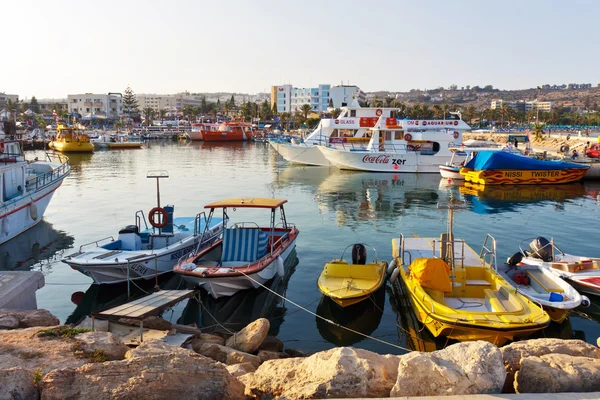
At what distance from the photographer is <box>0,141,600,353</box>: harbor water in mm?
12570

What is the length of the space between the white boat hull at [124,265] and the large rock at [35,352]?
4.92 m

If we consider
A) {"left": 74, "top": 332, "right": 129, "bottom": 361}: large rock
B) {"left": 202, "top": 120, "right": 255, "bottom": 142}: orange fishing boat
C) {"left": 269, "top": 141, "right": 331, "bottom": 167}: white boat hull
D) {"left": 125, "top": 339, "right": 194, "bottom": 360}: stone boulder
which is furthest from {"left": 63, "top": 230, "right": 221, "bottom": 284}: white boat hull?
{"left": 202, "top": 120, "right": 255, "bottom": 142}: orange fishing boat

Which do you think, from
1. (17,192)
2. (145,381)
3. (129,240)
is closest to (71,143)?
(17,192)

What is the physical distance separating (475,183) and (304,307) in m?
28.0

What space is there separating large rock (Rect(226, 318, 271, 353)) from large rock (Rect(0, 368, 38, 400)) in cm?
416

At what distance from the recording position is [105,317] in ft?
32.2

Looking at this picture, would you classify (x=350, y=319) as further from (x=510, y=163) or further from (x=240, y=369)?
(x=510, y=163)

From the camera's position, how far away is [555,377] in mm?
6297

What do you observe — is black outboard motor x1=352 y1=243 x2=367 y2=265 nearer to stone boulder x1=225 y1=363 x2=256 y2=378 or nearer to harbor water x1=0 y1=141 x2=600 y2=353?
harbor water x1=0 y1=141 x2=600 y2=353

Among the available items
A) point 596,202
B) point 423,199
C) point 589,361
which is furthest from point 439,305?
point 596,202

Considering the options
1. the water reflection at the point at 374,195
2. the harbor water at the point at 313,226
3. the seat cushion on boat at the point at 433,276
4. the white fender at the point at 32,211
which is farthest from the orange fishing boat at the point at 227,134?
the seat cushion on boat at the point at 433,276

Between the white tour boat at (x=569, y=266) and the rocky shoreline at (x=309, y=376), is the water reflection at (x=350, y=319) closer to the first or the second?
the rocky shoreline at (x=309, y=376)

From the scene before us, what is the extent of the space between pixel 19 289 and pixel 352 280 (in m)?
7.77

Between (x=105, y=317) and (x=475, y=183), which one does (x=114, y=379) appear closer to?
(x=105, y=317)
